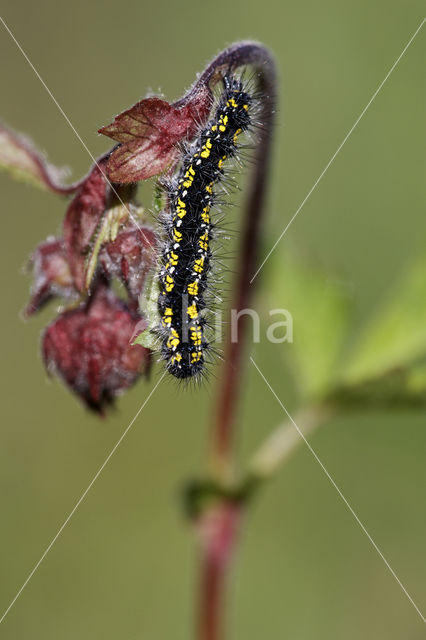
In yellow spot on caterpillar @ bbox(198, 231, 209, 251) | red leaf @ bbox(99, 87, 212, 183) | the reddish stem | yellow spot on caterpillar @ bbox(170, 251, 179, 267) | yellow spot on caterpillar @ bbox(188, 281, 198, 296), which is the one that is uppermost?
red leaf @ bbox(99, 87, 212, 183)

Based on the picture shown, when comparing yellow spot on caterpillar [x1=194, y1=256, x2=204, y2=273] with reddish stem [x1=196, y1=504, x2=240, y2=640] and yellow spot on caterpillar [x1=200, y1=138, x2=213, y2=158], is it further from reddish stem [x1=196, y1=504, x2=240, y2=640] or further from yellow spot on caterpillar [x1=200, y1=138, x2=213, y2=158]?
reddish stem [x1=196, y1=504, x2=240, y2=640]

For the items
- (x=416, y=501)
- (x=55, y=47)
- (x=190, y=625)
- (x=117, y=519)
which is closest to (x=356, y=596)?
(x=416, y=501)

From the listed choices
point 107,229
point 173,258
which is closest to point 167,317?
point 173,258

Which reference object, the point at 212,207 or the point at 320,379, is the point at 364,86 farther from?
the point at 212,207

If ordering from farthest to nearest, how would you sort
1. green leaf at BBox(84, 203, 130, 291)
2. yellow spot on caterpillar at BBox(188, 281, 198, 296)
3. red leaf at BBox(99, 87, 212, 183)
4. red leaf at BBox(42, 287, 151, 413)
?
red leaf at BBox(42, 287, 151, 413) → yellow spot on caterpillar at BBox(188, 281, 198, 296) → green leaf at BBox(84, 203, 130, 291) → red leaf at BBox(99, 87, 212, 183)

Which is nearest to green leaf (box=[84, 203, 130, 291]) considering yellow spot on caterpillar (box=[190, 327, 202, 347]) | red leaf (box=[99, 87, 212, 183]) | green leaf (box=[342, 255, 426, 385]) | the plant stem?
red leaf (box=[99, 87, 212, 183])

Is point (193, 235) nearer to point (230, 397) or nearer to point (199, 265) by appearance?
point (199, 265)

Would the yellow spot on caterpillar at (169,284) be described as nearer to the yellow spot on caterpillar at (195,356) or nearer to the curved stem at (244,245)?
the yellow spot on caterpillar at (195,356)
